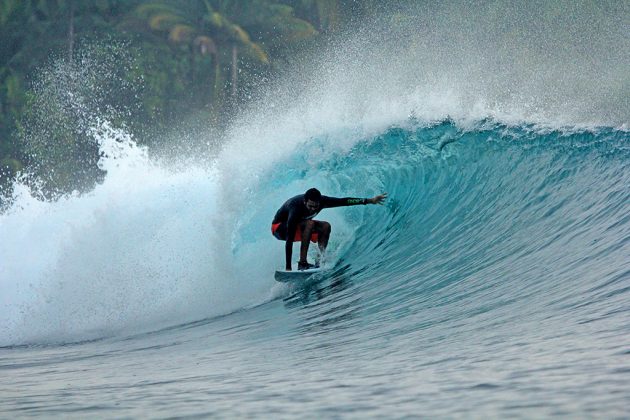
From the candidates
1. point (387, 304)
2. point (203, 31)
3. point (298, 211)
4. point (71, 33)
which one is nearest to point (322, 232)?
point (298, 211)

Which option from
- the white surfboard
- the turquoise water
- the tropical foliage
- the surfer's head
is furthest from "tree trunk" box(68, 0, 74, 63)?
the surfer's head

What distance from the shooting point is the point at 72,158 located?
3694 centimetres

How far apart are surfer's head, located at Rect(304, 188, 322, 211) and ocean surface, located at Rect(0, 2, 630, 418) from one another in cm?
73

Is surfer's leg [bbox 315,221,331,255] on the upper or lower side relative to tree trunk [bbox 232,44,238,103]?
lower

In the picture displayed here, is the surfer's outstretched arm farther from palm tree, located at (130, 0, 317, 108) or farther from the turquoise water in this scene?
palm tree, located at (130, 0, 317, 108)

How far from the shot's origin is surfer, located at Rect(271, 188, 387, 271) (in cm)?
916

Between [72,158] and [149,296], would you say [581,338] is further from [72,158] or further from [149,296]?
[72,158]

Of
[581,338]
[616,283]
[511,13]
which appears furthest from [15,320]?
[511,13]

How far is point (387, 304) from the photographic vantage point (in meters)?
→ 7.43

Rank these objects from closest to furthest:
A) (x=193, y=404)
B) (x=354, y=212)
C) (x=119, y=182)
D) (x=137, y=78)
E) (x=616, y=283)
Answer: (x=193, y=404) < (x=616, y=283) < (x=354, y=212) < (x=119, y=182) < (x=137, y=78)

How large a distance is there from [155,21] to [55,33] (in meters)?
4.19

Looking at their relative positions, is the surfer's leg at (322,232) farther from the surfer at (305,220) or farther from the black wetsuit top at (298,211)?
the black wetsuit top at (298,211)

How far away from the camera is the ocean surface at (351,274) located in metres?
4.01

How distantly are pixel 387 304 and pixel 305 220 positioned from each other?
211cm
